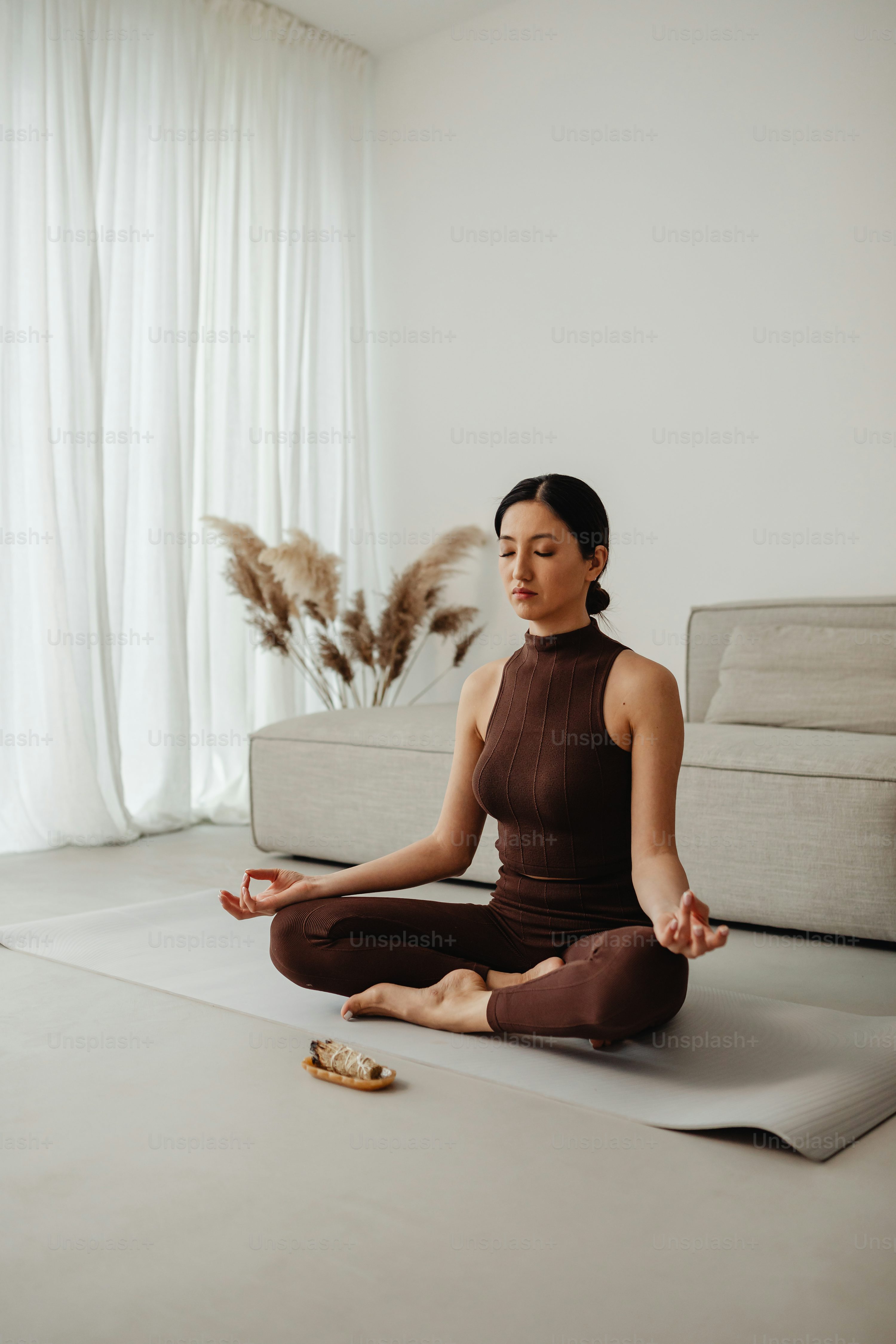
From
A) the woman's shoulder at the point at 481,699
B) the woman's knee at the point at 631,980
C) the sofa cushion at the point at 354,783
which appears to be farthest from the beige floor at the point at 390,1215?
the sofa cushion at the point at 354,783

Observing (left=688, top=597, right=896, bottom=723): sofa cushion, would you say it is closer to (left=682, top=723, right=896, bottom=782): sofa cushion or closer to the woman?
(left=682, top=723, right=896, bottom=782): sofa cushion

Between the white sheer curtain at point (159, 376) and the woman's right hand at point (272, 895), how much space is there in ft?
6.01

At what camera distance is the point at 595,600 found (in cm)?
190

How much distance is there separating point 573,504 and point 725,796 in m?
1.07

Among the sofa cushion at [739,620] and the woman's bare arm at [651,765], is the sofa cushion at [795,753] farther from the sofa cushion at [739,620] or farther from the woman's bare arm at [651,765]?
the woman's bare arm at [651,765]

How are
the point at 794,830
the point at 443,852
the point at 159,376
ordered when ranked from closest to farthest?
the point at 443,852, the point at 794,830, the point at 159,376

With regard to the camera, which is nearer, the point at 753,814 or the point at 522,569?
the point at 522,569

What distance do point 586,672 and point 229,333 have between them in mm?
2775

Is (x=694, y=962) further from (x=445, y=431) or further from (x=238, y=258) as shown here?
(x=238, y=258)

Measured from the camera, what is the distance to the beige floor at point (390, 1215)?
3.48 feet

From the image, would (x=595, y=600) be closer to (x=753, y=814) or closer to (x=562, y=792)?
(x=562, y=792)

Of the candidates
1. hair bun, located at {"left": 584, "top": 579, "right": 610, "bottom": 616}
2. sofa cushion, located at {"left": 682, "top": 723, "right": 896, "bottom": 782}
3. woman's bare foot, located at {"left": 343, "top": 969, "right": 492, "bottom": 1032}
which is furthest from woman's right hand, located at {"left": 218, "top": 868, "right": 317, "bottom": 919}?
sofa cushion, located at {"left": 682, "top": 723, "right": 896, "bottom": 782}

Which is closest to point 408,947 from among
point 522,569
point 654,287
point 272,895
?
point 272,895

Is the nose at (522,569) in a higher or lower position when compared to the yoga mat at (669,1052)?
higher
